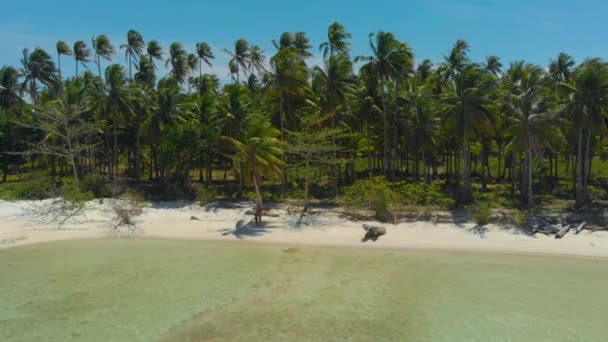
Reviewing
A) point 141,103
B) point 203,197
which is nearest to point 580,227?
point 203,197

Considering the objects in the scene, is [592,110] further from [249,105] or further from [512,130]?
[249,105]

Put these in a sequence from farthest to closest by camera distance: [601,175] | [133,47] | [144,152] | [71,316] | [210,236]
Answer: [133,47] < [144,152] < [601,175] < [210,236] < [71,316]

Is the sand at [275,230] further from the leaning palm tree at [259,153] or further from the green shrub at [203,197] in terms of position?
the leaning palm tree at [259,153]

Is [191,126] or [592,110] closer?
[592,110]

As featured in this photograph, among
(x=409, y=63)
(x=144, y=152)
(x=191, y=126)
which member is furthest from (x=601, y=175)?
(x=144, y=152)

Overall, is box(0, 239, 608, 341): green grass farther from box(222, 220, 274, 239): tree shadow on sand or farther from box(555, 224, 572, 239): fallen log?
box(555, 224, 572, 239): fallen log

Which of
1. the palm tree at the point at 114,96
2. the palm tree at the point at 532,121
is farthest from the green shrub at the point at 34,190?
the palm tree at the point at 532,121
